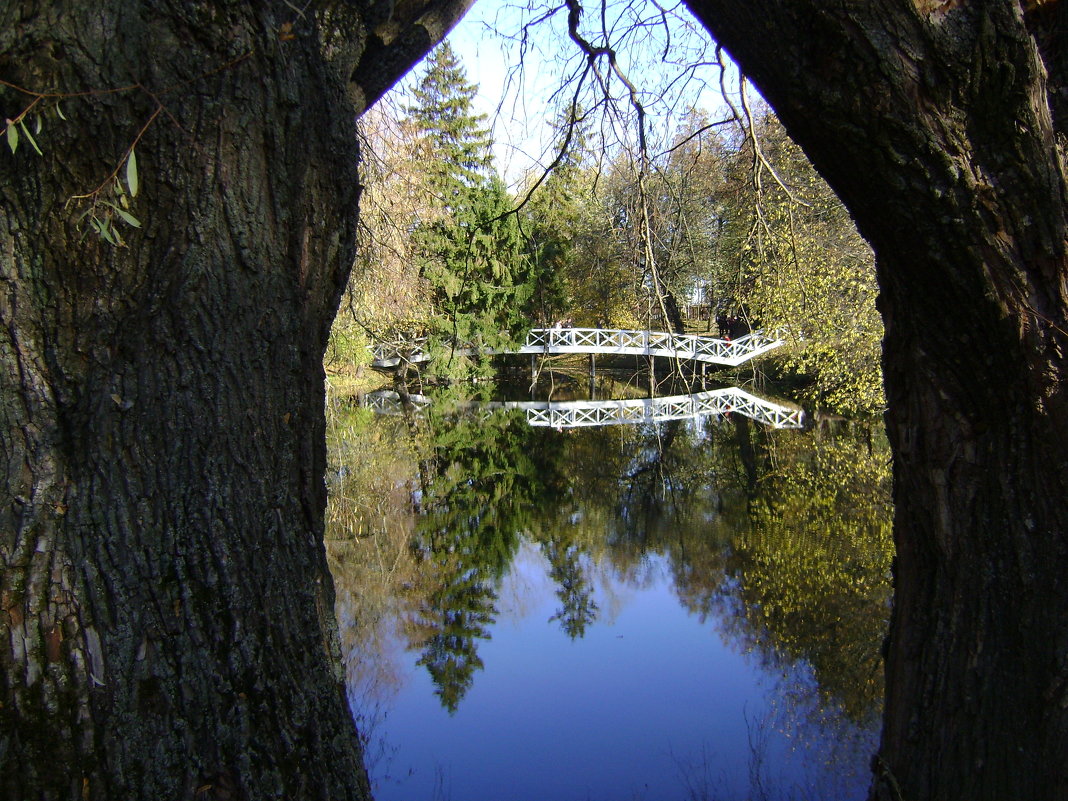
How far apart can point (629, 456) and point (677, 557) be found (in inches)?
162

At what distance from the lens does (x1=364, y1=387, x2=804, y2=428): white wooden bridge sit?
1413cm

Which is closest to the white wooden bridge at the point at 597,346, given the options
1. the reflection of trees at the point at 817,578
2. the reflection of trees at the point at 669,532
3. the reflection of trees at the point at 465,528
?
the reflection of trees at the point at 465,528

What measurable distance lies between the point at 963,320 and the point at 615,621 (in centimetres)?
491

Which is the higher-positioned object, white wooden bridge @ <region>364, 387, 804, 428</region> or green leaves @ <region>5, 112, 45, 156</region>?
white wooden bridge @ <region>364, 387, 804, 428</region>

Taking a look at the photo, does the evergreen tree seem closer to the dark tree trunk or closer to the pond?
the pond

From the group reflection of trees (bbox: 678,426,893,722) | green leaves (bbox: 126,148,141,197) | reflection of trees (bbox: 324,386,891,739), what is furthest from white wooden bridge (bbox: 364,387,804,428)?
green leaves (bbox: 126,148,141,197)

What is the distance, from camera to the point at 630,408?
1588cm

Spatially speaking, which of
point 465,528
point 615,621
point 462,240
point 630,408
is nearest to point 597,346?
point 630,408

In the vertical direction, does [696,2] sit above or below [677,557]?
above

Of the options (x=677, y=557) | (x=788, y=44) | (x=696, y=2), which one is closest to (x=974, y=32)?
(x=788, y=44)

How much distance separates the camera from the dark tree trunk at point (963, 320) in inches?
58.0

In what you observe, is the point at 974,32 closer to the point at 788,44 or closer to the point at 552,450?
the point at 788,44

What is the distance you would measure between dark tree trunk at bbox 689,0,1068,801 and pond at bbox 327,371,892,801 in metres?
2.66

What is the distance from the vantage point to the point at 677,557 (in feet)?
24.0
